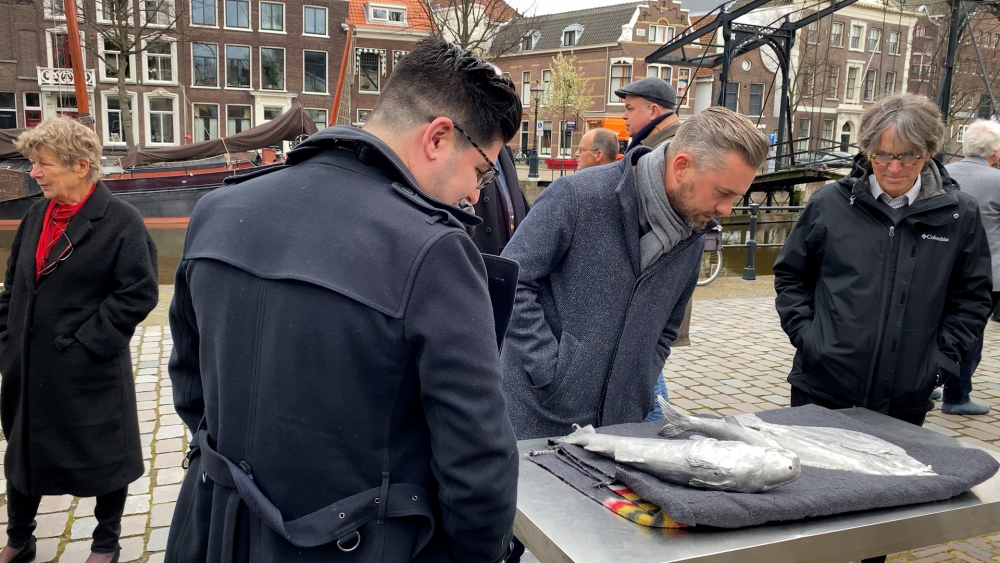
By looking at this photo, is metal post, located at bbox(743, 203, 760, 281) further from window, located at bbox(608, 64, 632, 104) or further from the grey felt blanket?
window, located at bbox(608, 64, 632, 104)

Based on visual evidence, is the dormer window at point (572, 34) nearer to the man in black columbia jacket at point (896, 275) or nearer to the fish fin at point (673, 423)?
the man in black columbia jacket at point (896, 275)

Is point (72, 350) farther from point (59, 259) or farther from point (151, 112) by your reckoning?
point (151, 112)

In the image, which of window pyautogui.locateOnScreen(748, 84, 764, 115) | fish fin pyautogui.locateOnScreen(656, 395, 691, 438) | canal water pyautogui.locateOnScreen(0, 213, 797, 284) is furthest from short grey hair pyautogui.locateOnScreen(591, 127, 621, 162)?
window pyautogui.locateOnScreen(748, 84, 764, 115)

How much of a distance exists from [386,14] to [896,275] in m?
43.5

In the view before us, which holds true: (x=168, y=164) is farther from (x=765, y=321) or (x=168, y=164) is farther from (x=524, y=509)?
(x=524, y=509)

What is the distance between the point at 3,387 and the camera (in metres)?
3.20

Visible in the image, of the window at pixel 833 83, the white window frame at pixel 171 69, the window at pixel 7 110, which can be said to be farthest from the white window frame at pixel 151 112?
the window at pixel 833 83

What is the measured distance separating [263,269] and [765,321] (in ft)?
27.7

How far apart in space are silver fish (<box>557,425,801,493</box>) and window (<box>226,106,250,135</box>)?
Answer: 4066cm

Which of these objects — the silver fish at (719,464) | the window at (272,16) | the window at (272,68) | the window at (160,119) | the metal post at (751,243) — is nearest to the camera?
the silver fish at (719,464)

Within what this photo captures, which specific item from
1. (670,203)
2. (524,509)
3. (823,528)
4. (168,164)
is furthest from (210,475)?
(168,164)

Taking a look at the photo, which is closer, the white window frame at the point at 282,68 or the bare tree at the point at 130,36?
the bare tree at the point at 130,36

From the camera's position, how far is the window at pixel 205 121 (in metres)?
38.3

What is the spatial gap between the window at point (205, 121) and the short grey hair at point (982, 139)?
38093mm
